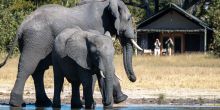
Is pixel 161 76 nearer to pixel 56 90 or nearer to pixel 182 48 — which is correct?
pixel 56 90

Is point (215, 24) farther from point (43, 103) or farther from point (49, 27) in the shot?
point (49, 27)

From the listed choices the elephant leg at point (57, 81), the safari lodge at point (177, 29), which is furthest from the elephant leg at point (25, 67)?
the safari lodge at point (177, 29)

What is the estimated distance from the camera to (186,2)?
3172 inches

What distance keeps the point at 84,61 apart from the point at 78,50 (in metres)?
0.33

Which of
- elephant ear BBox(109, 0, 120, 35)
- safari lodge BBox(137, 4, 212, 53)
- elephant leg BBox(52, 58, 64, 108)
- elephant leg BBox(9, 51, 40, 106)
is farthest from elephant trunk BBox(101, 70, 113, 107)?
safari lodge BBox(137, 4, 212, 53)

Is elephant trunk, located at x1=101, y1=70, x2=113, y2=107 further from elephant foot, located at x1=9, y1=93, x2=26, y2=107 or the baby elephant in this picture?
elephant foot, located at x1=9, y1=93, x2=26, y2=107

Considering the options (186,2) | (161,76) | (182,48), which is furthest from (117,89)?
(186,2)

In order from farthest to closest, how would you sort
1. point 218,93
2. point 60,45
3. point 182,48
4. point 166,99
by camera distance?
point 182,48 → point 218,93 → point 166,99 → point 60,45

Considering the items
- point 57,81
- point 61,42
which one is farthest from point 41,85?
point 61,42

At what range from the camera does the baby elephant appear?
15.6 metres

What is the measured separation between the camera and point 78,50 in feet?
53.3

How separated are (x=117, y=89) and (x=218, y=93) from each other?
5737mm

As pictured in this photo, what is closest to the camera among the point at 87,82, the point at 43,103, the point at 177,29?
the point at 87,82

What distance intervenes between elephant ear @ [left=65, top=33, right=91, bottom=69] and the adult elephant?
1374 mm
